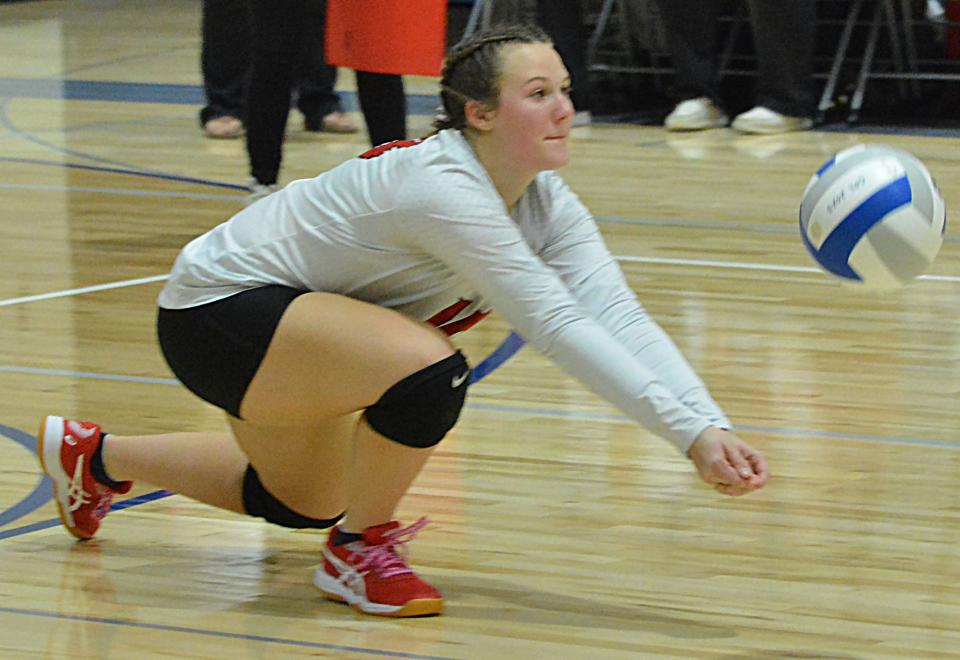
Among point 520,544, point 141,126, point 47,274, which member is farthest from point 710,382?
point 141,126

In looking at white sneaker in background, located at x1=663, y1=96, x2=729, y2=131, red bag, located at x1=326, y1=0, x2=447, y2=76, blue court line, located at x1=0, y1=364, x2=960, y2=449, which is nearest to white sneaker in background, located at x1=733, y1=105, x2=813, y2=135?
white sneaker in background, located at x1=663, y1=96, x2=729, y2=131

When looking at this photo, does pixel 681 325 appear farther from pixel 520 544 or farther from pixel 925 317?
pixel 520 544

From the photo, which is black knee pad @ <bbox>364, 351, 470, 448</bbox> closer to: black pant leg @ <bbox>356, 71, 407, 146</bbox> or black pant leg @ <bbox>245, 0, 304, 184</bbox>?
black pant leg @ <bbox>356, 71, 407, 146</bbox>

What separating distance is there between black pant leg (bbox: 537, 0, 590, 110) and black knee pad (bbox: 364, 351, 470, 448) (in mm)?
4668

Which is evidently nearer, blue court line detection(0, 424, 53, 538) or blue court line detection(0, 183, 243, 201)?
blue court line detection(0, 424, 53, 538)

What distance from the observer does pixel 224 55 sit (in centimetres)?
616

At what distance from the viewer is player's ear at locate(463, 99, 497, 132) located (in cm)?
211

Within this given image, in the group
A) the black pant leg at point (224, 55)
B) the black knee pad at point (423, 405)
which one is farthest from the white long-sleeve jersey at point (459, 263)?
the black pant leg at point (224, 55)

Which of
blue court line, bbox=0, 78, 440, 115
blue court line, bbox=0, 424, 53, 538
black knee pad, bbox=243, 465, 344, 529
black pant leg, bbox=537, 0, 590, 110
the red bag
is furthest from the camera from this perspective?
blue court line, bbox=0, 78, 440, 115

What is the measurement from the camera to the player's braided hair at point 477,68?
83.2 inches

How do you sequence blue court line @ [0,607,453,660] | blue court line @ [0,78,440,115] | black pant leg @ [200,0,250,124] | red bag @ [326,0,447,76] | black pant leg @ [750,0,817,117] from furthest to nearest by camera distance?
blue court line @ [0,78,440,115] < black pant leg @ [750,0,817,117] < black pant leg @ [200,0,250,124] < red bag @ [326,0,447,76] < blue court line @ [0,607,453,660]

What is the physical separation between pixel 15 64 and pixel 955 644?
7.21m

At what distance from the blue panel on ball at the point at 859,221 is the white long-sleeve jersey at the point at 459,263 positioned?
20.6 inches

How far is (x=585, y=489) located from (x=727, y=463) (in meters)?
0.75
